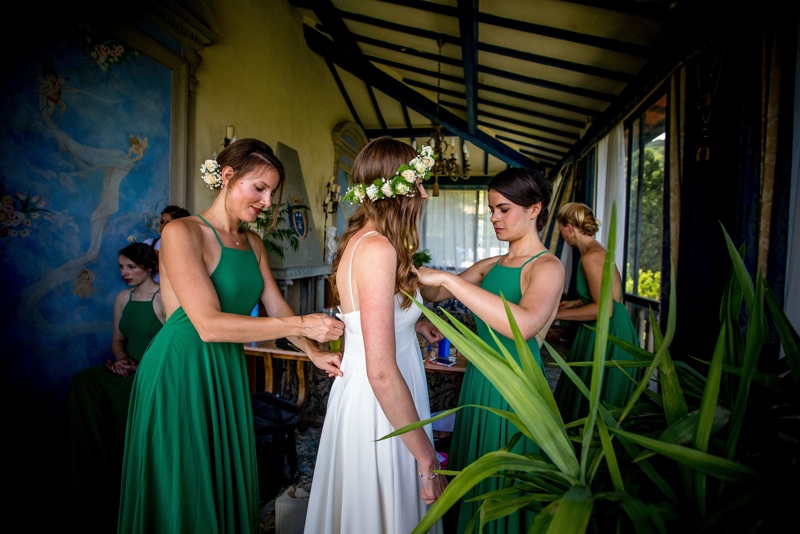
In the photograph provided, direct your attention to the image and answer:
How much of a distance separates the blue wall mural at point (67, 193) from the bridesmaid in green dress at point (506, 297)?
8.85ft

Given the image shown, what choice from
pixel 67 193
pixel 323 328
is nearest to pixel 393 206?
pixel 323 328

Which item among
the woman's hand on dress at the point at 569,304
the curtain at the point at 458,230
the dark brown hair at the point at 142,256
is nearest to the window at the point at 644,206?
the woman's hand on dress at the point at 569,304

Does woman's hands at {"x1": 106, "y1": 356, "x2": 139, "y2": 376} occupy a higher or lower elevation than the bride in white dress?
lower

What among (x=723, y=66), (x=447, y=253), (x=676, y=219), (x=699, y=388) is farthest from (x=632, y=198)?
(x=447, y=253)

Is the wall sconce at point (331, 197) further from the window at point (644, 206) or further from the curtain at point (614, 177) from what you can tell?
the window at point (644, 206)

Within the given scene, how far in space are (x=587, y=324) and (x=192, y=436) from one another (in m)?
2.03

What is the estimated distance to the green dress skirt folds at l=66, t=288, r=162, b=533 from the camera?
6.84 ft

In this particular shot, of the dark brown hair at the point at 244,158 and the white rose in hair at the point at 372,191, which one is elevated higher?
the dark brown hair at the point at 244,158

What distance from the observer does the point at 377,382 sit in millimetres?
1050

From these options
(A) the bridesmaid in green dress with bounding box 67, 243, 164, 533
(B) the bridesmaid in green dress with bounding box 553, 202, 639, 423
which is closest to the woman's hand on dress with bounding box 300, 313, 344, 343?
(B) the bridesmaid in green dress with bounding box 553, 202, 639, 423

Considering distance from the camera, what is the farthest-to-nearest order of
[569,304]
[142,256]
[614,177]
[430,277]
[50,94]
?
[614,177]
[569,304]
[50,94]
[142,256]
[430,277]

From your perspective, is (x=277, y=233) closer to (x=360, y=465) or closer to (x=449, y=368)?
(x=449, y=368)

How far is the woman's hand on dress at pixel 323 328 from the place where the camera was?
1.32m

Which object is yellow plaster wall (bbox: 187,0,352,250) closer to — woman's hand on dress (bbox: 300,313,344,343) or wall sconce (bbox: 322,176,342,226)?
wall sconce (bbox: 322,176,342,226)
